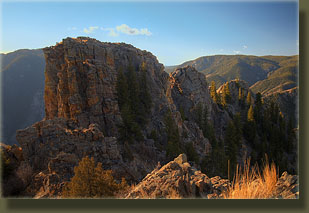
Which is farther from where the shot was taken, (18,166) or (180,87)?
(180,87)

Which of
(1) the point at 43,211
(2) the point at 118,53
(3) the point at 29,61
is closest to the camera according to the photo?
(1) the point at 43,211

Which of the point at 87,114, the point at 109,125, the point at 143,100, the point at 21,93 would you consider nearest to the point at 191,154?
the point at 143,100

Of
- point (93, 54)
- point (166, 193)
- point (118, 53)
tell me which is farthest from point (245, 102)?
point (166, 193)

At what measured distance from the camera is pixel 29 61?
186 m

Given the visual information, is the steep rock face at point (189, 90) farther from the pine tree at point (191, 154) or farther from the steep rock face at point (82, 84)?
the steep rock face at point (82, 84)

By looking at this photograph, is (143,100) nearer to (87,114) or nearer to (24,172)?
(87,114)

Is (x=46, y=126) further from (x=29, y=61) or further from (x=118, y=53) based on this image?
(x=29, y=61)

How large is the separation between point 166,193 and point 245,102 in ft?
252

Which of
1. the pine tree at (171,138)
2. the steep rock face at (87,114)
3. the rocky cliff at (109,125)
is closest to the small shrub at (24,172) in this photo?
the rocky cliff at (109,125)

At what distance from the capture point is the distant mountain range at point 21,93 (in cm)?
13648

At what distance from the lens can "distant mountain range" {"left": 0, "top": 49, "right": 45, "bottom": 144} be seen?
13648 centimetres

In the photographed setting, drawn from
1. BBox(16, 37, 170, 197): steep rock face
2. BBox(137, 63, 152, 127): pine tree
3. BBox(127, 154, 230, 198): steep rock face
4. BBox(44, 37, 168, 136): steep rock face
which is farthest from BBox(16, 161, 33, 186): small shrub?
BBox(137, 63, 152, 127): pine tree

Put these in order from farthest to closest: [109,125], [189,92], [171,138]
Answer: [189,92] < [171,138] < [109,125]

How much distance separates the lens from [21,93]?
158m
